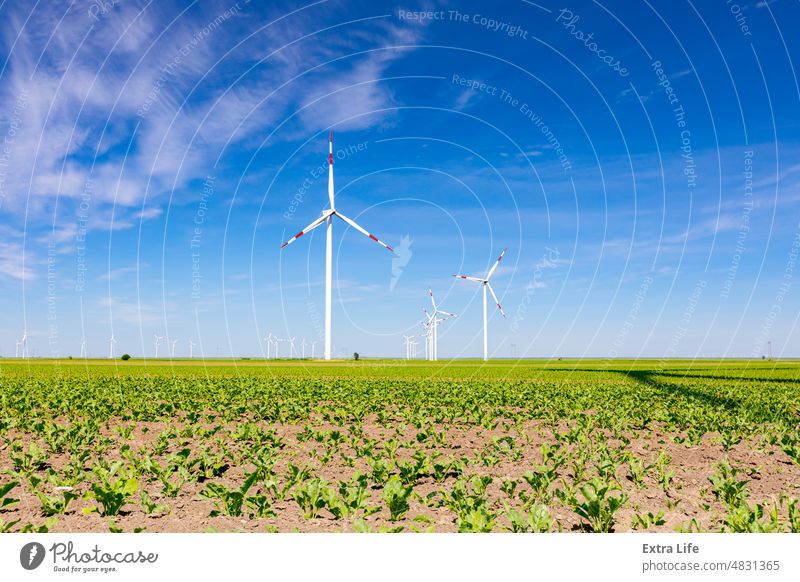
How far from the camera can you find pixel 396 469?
41.7 ft

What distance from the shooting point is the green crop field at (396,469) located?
9.00 meters

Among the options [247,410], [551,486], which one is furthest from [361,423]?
[551,486]
